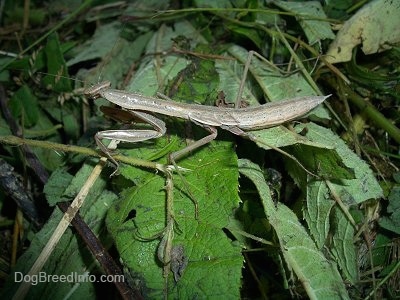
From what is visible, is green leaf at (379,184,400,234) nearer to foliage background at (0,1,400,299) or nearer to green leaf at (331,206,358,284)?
foliage background at (0,1,400,299)

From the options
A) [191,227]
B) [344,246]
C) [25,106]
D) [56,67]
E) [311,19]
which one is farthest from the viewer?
[25,106]

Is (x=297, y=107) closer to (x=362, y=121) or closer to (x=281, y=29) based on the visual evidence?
(x=362, y=121)

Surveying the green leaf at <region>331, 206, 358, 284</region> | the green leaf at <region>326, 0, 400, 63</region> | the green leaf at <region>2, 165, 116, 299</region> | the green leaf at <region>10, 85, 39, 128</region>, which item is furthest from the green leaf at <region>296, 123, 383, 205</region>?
the green leaf at <region>10, 85, 39, 128</region>

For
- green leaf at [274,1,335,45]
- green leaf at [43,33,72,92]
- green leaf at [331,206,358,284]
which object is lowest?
→ green leaf at [331,206,358,284]

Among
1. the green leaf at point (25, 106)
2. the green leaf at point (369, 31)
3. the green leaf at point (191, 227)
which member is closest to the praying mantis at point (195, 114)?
the green leaf at point (191, 227)

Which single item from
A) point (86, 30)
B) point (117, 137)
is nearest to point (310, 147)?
point (117, 137)

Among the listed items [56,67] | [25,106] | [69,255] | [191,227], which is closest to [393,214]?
[191,227]

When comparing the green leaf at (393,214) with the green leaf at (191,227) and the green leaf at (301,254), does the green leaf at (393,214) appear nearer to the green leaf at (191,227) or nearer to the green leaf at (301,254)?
the green leaf at (301,254)

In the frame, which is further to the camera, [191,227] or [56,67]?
[56,67]

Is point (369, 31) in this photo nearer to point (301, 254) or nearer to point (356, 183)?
point (356, 183)
